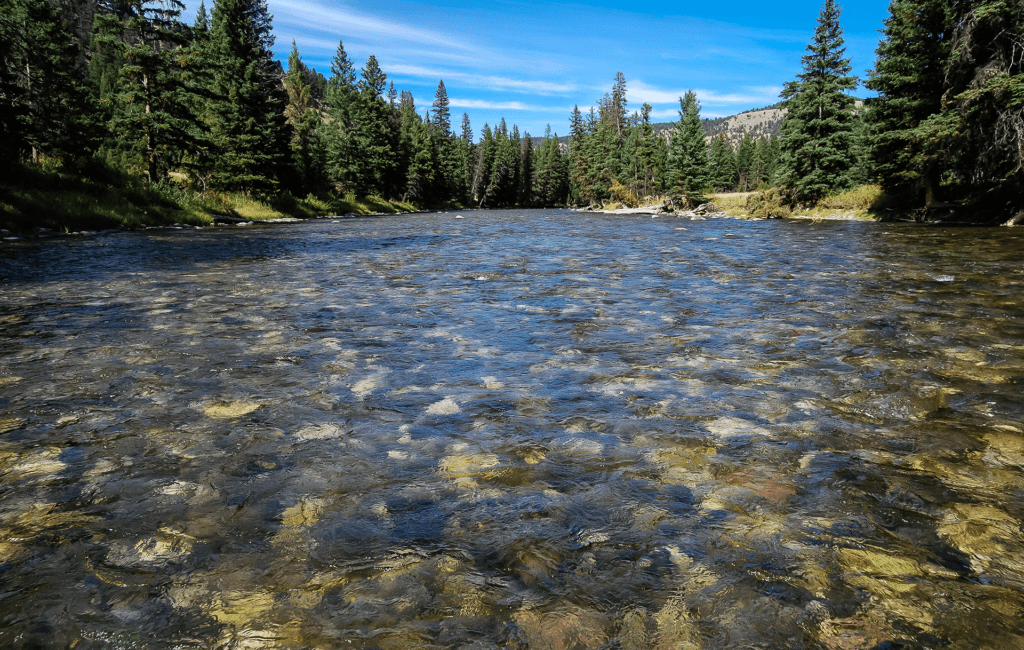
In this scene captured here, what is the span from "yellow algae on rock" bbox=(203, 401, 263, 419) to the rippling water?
25mm

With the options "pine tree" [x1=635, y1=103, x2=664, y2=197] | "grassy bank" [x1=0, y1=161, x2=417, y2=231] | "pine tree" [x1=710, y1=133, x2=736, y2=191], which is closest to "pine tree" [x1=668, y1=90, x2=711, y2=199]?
"pine tree" [x1=635, y1=103, x2=664, y2=197]

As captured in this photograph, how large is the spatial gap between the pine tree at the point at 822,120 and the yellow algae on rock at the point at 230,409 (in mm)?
38953

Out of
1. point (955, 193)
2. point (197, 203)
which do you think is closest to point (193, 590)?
point (197, 203)

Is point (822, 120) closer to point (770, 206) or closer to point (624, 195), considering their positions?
point (770, 206)

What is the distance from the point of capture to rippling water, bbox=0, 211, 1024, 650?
2.33m

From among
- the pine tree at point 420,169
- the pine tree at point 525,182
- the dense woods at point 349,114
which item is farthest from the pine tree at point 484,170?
the dense woods at point 349,114

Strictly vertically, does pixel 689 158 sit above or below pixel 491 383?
above

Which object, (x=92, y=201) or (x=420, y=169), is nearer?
(x=92, y=201)

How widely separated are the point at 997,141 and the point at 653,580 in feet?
81.1

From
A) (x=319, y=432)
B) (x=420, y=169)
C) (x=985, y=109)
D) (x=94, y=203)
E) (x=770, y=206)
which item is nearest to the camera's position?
(x=319, y=432)

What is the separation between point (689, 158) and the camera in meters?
56.7

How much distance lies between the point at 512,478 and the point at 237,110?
39.0 meters

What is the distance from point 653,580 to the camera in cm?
255

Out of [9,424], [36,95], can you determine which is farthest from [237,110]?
[9,424]
